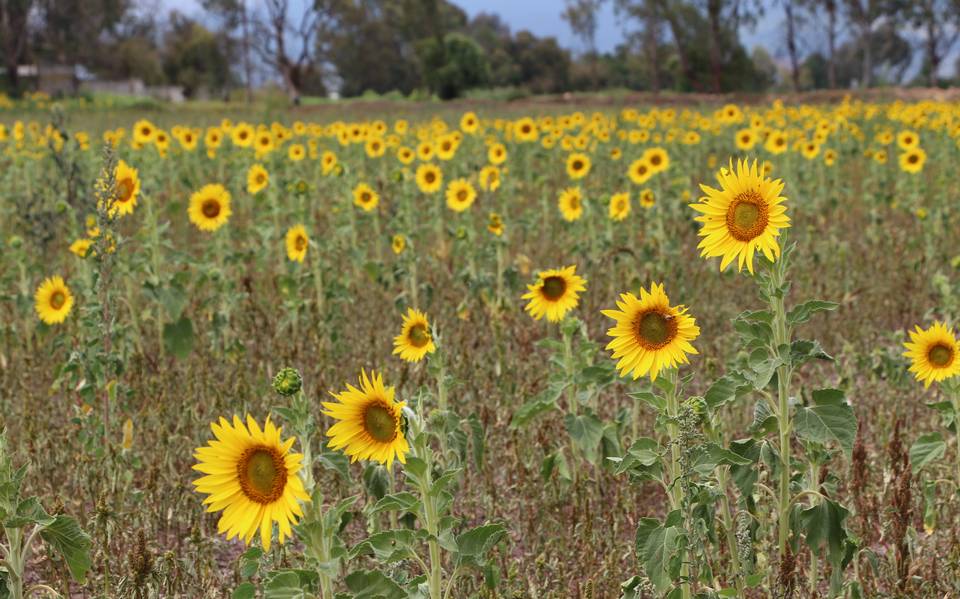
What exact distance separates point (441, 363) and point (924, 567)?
5.44 feet

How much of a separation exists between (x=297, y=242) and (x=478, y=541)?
147 inches

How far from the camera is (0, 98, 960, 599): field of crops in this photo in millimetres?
2277

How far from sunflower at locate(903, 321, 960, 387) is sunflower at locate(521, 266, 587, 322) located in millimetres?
1246

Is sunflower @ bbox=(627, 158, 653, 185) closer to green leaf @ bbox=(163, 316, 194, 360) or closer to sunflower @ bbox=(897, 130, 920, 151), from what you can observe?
sunflower @ bbox=(897, 130, 920, 151)

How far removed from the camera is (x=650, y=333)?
252 cm

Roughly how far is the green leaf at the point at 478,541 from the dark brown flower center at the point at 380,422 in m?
0.30

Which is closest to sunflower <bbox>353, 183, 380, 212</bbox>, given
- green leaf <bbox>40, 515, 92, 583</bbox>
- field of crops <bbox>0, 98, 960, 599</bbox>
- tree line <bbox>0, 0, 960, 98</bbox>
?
field of crops <bbox>0, 98, 960, 599</bbox>

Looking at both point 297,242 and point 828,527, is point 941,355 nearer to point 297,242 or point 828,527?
point 828,527

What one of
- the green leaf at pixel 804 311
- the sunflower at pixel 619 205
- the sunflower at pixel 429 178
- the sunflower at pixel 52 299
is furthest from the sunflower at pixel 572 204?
the green leaf at pixel 804 311

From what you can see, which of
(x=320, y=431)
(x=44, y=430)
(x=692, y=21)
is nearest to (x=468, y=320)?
(x=320, y=431)

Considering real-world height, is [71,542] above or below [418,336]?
below

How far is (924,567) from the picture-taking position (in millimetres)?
2914

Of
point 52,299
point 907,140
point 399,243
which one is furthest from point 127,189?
point 907,140

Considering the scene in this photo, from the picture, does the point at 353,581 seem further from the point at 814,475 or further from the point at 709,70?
the point at 709,70
